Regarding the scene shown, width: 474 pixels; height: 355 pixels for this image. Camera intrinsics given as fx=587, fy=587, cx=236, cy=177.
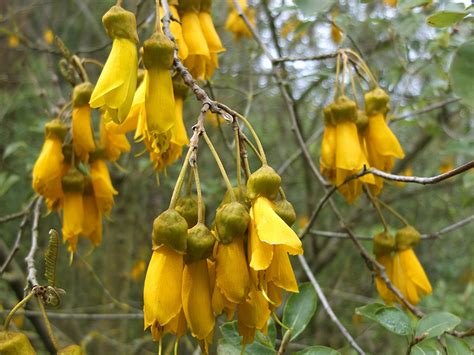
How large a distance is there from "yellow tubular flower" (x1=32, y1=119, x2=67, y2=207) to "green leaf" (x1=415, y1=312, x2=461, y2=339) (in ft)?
3.42

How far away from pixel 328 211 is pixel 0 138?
238cm

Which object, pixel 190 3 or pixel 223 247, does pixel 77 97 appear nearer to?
pixel 190 3

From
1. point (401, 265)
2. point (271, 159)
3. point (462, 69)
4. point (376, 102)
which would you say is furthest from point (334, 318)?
point (271, 159)

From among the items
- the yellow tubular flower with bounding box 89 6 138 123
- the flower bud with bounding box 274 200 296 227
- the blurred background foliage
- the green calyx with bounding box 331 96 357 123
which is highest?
the yellow tubular flower with bounding box 89 6 138 123

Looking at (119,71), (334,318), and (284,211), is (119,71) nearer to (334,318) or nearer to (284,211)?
(284,211)

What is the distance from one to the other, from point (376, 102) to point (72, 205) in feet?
3.00

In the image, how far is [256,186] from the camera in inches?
43.3

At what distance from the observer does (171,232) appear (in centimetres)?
104

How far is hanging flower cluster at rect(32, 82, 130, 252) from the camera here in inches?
65.0

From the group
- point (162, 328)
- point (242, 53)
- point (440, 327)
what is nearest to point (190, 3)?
point (162, 328)

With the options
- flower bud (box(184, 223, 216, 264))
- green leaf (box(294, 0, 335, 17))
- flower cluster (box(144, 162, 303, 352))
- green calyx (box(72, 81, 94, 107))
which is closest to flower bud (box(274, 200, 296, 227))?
flower cluster (box(144, 162, 303, 352))

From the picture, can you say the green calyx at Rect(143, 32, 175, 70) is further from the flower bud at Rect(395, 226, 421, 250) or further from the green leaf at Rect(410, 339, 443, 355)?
the flower bud at Rect(395, 226, 421, 250)

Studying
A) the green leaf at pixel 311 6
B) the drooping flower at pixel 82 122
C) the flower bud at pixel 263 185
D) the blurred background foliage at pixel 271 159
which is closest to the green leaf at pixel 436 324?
the flower bud at pixel 263 185

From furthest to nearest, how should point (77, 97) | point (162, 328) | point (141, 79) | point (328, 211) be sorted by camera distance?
point (328, 211), point (77, 97), point (141, 79), point (162, 328)
